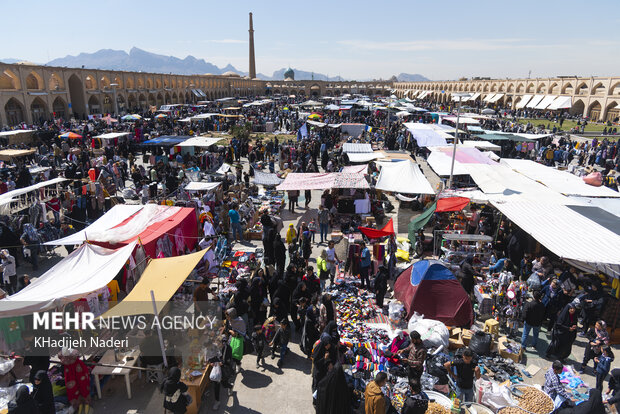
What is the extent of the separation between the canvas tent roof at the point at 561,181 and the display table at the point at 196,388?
10.5 meters

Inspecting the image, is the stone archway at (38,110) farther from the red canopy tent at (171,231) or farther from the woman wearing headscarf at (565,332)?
the woman wearing headscarf at (565,332)

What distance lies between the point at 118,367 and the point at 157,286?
1.24 metres

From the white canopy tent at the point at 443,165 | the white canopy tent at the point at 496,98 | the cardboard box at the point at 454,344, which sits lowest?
the cardboard box at the point at 454,344

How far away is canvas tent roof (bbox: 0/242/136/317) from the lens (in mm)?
5203

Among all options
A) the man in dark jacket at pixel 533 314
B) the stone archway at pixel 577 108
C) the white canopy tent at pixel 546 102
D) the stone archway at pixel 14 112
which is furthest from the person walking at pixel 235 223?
the stone archway at pixel 577 108

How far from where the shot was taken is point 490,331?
645cm

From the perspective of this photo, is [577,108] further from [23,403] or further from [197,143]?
[23,403]

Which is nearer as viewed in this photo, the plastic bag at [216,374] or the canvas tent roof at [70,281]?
the plastic bag at [216,374]

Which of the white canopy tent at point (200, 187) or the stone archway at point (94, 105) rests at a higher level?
the stone archway at point (94, 105)

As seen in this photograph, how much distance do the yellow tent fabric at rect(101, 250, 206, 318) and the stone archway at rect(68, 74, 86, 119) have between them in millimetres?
35287

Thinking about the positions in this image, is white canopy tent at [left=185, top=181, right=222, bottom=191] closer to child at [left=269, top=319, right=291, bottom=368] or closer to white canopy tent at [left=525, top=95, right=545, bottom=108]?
child at [left=269, top=319, right=291, bottom=368]

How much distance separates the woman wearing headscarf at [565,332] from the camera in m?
5.92

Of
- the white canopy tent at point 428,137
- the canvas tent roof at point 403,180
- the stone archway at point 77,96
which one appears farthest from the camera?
the stone archway at point 77,96

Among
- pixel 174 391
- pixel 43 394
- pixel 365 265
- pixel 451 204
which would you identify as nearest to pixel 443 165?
pixel 451 204
